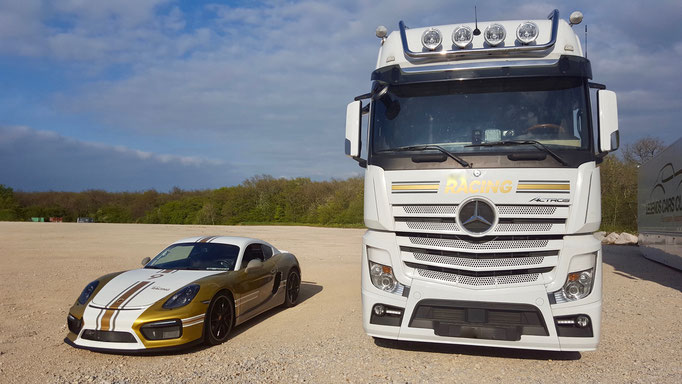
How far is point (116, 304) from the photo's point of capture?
5.69 metres

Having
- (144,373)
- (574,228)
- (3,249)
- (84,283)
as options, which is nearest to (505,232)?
(574,228)

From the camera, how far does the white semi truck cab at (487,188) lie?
480cm

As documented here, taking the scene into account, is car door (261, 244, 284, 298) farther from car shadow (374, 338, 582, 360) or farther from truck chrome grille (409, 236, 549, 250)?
truck chrome grille (409, 236, 549, 250)

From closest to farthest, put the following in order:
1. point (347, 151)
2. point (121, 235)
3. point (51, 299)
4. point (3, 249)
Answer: point (347, 151) → point (51, 299) → point (3, 249) → point (121, 235)

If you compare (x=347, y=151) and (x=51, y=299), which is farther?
(x=51, y=299)

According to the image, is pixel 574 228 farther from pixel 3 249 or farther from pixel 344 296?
pixel 3 249

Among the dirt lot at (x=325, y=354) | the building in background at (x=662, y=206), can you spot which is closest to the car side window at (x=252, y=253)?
the dirt lot at (x=325, y=354)

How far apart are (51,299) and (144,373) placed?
5.24 meters

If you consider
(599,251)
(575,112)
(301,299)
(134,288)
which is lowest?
(301,299)

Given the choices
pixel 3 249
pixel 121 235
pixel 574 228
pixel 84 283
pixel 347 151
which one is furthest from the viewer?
pixel 121 235

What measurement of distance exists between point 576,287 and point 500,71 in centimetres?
240

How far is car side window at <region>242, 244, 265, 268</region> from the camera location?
7387 millimetres

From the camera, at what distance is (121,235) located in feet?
83.9

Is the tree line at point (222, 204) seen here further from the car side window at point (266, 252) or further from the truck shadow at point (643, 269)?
the car side window at point (266, 252)
